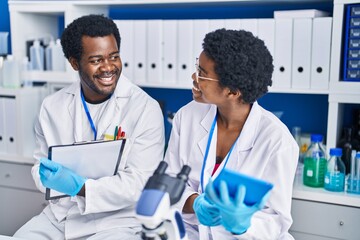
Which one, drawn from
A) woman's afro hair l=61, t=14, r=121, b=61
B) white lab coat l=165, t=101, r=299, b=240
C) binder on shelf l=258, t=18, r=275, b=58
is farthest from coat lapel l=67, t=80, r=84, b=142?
binder on shelf l=258, t=18, r=275, b=58

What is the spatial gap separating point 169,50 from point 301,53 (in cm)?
60

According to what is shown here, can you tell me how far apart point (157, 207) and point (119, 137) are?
0.82 m

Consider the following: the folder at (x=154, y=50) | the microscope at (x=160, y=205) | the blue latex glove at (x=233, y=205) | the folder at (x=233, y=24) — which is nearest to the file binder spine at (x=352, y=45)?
the folder at (x=233, y=24)

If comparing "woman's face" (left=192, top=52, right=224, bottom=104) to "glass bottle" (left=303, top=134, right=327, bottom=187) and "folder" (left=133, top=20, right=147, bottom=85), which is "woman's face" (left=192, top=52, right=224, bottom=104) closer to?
"glass bottle" (left=303, top=134, right=327, bottom=187)

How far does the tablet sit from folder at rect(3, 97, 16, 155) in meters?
1.62

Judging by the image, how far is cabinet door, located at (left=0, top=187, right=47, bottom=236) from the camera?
2268 millimetres

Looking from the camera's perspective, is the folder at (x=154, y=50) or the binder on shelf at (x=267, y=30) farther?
the folder at (x=154, y=50)

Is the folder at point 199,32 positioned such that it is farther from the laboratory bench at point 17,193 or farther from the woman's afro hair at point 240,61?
the laboratory bench at point 17,193

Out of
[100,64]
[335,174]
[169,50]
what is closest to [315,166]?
[335,174]

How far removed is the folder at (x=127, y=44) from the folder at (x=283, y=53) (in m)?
0.69

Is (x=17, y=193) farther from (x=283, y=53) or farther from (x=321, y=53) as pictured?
(x=321, y=53)

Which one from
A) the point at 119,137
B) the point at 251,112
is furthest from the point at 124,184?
the point at 251,112

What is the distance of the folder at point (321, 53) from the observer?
71.4 inches

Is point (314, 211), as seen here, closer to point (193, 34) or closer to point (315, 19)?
point (315, 19)
